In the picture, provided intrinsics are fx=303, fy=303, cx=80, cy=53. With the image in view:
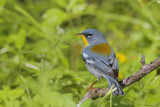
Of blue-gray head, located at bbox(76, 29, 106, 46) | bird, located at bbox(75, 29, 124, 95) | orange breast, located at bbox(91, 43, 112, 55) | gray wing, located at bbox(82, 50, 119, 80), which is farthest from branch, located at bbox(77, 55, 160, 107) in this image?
blue-gray head, located at bbox(76, 29, 106, 46)

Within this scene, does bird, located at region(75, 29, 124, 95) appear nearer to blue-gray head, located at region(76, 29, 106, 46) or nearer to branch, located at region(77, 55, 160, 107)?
branch, located at region(77, 55, 160, 107)

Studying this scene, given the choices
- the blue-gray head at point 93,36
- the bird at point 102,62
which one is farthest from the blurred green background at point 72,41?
the blue-gray head at point 93,36

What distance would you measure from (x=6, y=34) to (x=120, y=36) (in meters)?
1.93

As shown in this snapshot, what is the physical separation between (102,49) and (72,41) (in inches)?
55.8

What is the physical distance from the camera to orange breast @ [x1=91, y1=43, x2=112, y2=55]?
260cm

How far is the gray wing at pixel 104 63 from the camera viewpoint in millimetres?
2441

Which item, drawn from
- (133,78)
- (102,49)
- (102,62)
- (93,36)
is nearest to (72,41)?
(93,36)

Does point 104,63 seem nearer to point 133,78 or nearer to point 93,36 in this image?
point 133,78

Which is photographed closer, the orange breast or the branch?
the branch

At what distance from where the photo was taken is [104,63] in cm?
252

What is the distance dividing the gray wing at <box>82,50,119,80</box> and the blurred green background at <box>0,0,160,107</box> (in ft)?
0.43

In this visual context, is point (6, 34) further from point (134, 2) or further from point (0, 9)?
point (134, 2)

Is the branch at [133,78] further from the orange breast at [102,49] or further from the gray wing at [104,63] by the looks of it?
the orange breast at [102,49]

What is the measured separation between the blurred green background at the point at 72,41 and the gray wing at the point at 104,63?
130mm
